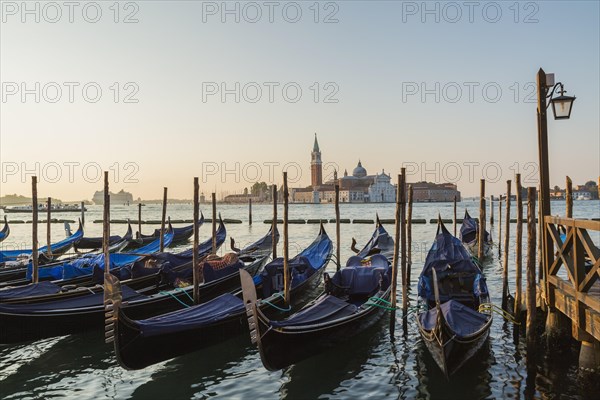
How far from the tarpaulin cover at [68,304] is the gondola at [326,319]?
2615 millimetres

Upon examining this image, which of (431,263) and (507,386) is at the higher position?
(431,263)

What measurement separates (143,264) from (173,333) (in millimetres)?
4051

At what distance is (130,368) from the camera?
17.6ft

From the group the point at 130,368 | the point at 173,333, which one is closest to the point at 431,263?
the point at 173,333

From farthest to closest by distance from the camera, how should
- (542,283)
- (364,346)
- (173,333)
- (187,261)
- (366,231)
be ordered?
(366,231)
(187,261)
(364,346)
(542,283)
(173,333)

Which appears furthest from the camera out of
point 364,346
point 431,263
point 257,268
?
point 257,268

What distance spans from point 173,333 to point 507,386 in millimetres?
3768

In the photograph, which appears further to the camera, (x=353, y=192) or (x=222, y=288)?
(x=353, y=192)

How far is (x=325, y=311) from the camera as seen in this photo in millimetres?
6492

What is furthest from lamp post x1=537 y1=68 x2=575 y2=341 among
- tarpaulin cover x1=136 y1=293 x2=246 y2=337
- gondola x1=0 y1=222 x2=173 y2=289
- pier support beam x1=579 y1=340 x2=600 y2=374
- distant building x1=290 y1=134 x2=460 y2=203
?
distant building x1=290 y1=134 x2=460 y2=203

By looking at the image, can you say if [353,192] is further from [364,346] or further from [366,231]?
[364,346]

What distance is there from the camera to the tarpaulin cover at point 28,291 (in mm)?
7375

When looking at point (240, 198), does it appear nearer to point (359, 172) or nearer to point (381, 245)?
point (359, 172)

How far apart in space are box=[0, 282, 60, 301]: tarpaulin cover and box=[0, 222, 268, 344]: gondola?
36 cm
